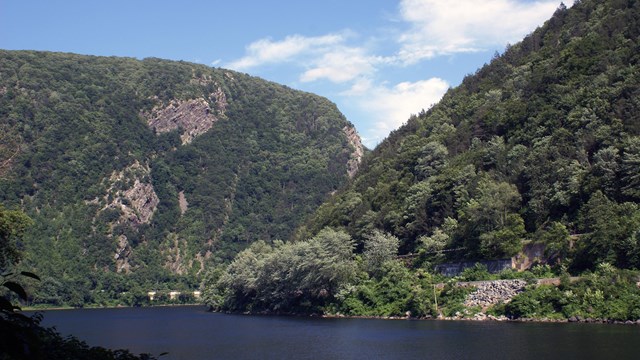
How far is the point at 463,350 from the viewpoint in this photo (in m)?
45.9

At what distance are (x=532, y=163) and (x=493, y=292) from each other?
855 inches

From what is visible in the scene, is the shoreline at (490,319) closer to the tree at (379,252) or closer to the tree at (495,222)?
the tree at (379,252)

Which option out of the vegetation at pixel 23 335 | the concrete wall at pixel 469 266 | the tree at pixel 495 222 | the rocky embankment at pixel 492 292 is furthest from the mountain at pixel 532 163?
the vegetation at pixel 23 335

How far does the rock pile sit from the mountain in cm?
461

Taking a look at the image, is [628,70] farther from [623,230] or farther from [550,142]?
[623,230]

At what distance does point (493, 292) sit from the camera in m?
70.8

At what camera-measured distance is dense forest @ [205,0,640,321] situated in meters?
→ 65.9

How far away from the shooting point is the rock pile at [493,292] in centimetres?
6856

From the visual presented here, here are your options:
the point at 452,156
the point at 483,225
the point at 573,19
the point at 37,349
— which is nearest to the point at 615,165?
the point at 483,225

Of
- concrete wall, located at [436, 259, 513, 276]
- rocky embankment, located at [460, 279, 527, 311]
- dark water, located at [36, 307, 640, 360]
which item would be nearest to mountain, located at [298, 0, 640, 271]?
concrete wall, located at [436, 259, 513, 276]

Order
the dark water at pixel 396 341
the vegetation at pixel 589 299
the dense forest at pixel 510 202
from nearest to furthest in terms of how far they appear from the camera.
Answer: the dark water at pixel 396 341, the vegetation at pixel 589 299, the dense forest at pixel 510 202

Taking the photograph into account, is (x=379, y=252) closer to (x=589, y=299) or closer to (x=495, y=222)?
(x=495, y=222)

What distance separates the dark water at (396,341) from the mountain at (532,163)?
43.4 feet

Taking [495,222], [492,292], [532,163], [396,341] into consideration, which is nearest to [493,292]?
[492,292]
